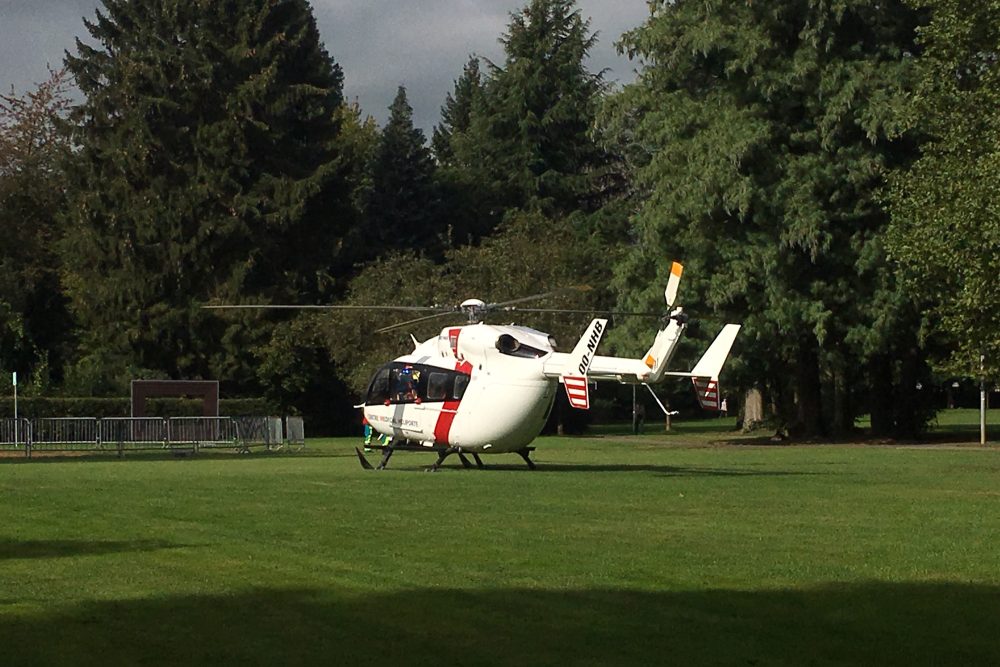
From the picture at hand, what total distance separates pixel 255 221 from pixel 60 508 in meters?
52.8

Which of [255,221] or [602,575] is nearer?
[602,575]

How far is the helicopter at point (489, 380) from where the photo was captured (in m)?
30.3

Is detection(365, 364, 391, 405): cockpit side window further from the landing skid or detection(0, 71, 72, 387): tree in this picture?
detection(0, 71, 72, 387): tree

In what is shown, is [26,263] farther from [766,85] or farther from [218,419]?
[766,85]

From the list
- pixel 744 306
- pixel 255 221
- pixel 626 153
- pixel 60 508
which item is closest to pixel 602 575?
pixel 60 508

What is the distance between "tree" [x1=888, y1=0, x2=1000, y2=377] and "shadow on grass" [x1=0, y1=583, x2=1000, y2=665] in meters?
22.0

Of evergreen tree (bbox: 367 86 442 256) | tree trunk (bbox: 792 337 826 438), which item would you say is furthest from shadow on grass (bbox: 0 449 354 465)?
evergreen tree (bbox: 367 86 442 256)

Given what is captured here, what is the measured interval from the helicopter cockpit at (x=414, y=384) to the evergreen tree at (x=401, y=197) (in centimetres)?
4924

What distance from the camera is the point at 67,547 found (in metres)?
16.2

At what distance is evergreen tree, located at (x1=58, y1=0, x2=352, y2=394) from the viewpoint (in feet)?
239

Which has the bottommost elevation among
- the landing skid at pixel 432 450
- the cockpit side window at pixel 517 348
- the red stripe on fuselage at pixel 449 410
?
the landing skid at pixel 432 450

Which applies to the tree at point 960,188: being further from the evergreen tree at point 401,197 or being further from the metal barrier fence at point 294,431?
the evergreen tree at point 401,197

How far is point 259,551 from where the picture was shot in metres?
15.7

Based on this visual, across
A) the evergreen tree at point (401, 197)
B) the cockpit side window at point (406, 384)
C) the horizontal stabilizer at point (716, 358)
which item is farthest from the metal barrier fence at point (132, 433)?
the evergreen tree at point (401, 197)
